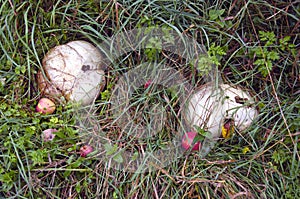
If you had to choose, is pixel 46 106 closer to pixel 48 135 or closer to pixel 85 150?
pixel 48 135

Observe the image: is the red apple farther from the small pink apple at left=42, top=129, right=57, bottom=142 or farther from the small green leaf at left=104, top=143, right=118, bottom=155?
the small pink apple at left=42, top=129, right=57, bottom=142

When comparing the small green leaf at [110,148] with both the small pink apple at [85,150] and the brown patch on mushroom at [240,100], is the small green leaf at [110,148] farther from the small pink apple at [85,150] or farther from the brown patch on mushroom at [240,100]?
the brown patch on mushroom at [240,100]

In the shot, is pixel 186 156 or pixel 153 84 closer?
pixel 186 156

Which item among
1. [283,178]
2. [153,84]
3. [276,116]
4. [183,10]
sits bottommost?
[283,178]

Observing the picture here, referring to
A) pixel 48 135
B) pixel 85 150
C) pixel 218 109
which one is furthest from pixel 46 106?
pixel 218 109

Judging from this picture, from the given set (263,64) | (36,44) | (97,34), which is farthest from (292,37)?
(36,44)

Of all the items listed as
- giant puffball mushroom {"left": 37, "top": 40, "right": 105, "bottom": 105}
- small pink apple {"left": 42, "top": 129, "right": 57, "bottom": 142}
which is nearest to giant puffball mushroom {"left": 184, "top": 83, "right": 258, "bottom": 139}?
giant puffball mushroom {"left": 37, "top": 40, "right": 105, "bottom": 105}

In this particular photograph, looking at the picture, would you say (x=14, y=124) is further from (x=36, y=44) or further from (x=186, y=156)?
(x=186, y=156)
